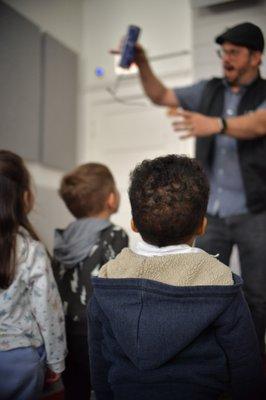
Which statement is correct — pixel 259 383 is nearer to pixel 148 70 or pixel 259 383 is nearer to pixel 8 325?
pixel 8 325

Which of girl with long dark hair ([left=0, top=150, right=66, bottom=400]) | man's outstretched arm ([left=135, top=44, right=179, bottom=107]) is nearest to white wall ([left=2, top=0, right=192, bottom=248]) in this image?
man's outstretched arm ([left=135, top=44, right=179, bottom=107])

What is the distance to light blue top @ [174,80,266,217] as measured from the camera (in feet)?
5.19

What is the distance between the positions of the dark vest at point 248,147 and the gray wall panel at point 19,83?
50.6 inches

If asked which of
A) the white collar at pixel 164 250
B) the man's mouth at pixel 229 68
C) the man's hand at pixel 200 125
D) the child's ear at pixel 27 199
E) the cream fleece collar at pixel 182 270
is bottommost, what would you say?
the cream fleece collar at pixel 182 270

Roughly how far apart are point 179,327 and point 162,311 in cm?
4

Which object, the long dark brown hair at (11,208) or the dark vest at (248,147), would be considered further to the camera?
the dark vest at (248,147)

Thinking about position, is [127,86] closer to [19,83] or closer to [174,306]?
[19,83]

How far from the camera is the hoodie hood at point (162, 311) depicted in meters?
0.78

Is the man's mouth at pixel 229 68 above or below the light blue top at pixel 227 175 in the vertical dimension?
above

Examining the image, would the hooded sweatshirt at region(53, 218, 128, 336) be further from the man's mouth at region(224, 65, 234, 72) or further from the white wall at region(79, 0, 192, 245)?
the white wall at region(79, 0, 192, 245)

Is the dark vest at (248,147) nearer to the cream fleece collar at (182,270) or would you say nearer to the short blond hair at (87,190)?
the short blond hair at (87,190)

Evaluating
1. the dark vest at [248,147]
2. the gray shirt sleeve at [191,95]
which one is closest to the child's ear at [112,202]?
the dark vest at [248,147]

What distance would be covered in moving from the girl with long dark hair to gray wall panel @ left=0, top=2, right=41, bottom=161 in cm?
142

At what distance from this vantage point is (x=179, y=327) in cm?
79
